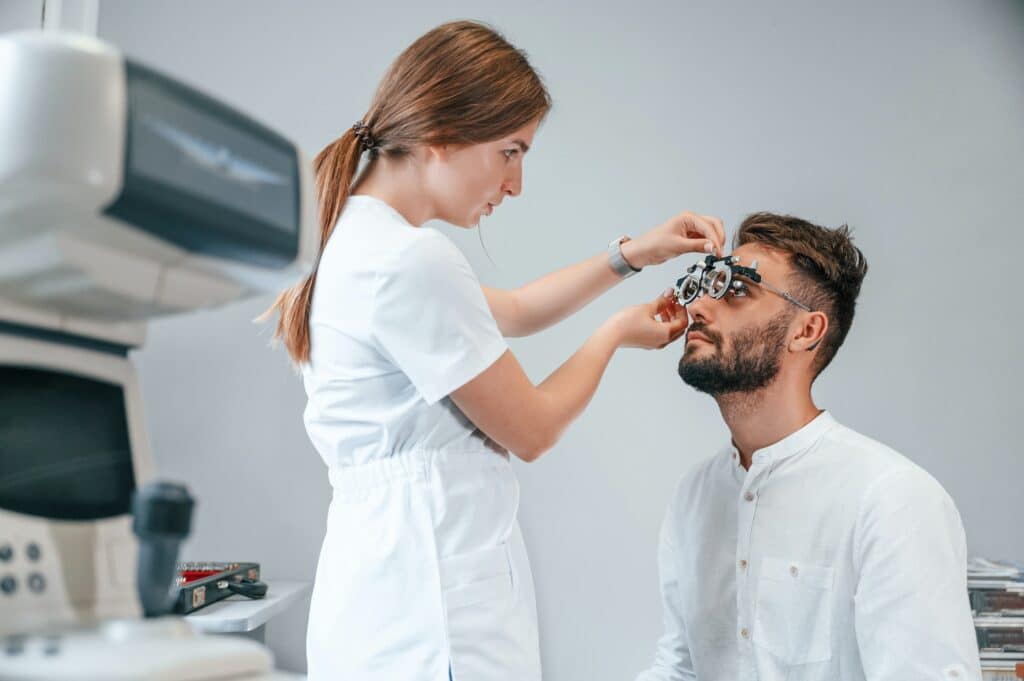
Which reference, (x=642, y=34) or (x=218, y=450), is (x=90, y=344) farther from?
(x=642, y=34)

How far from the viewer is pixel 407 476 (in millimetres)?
1291

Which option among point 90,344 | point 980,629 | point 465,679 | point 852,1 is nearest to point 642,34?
point 852,1

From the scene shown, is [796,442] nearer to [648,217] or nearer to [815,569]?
[815,569]

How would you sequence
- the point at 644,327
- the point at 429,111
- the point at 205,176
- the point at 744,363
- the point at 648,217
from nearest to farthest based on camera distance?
1. the point at 205,176
2. the point at 429,111
3. the point at 644,327
4. the point at 744,363
5. the point at 648,217

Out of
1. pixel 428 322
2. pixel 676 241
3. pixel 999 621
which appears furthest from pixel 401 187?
pixel 999 621

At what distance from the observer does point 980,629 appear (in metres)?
2.19

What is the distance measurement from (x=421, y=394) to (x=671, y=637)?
35.7 inches

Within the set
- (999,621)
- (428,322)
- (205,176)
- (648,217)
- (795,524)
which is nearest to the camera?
(205,176)

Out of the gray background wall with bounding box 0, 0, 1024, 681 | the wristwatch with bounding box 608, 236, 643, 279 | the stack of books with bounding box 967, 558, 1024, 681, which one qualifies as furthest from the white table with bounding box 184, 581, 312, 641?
the stack of books with bounding box 967, 558, 1024, 681

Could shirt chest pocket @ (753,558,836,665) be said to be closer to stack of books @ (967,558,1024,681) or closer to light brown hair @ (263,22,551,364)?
stack of books @ (967,558,1024,681)

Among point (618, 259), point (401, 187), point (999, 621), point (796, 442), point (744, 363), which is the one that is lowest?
point (999, 621)

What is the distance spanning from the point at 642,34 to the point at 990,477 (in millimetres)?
1659

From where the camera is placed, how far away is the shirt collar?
1757 millimetres

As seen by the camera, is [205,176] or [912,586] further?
[912,586]
